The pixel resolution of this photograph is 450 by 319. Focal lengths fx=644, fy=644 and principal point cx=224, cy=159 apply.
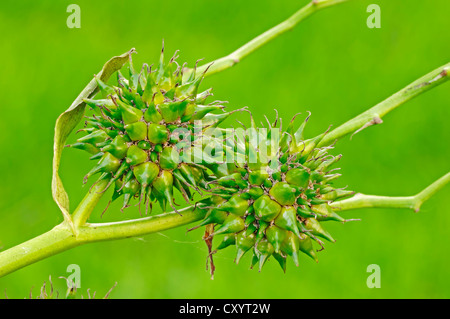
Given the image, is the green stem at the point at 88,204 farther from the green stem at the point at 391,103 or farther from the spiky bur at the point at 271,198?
the green stem at the point at 391,103

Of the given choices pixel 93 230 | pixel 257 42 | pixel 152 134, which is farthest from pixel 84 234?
pixel 257 42

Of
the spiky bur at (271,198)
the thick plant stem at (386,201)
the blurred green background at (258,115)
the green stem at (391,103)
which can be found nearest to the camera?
the spiky bur at (271,198)

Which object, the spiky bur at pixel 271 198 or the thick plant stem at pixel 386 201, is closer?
the spiky bur at pixel 271 198

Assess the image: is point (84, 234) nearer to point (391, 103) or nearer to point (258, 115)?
point (391, 103)

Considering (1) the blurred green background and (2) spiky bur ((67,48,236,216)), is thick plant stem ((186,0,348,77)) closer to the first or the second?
(2) spiky bur ((67,48,236,216))
